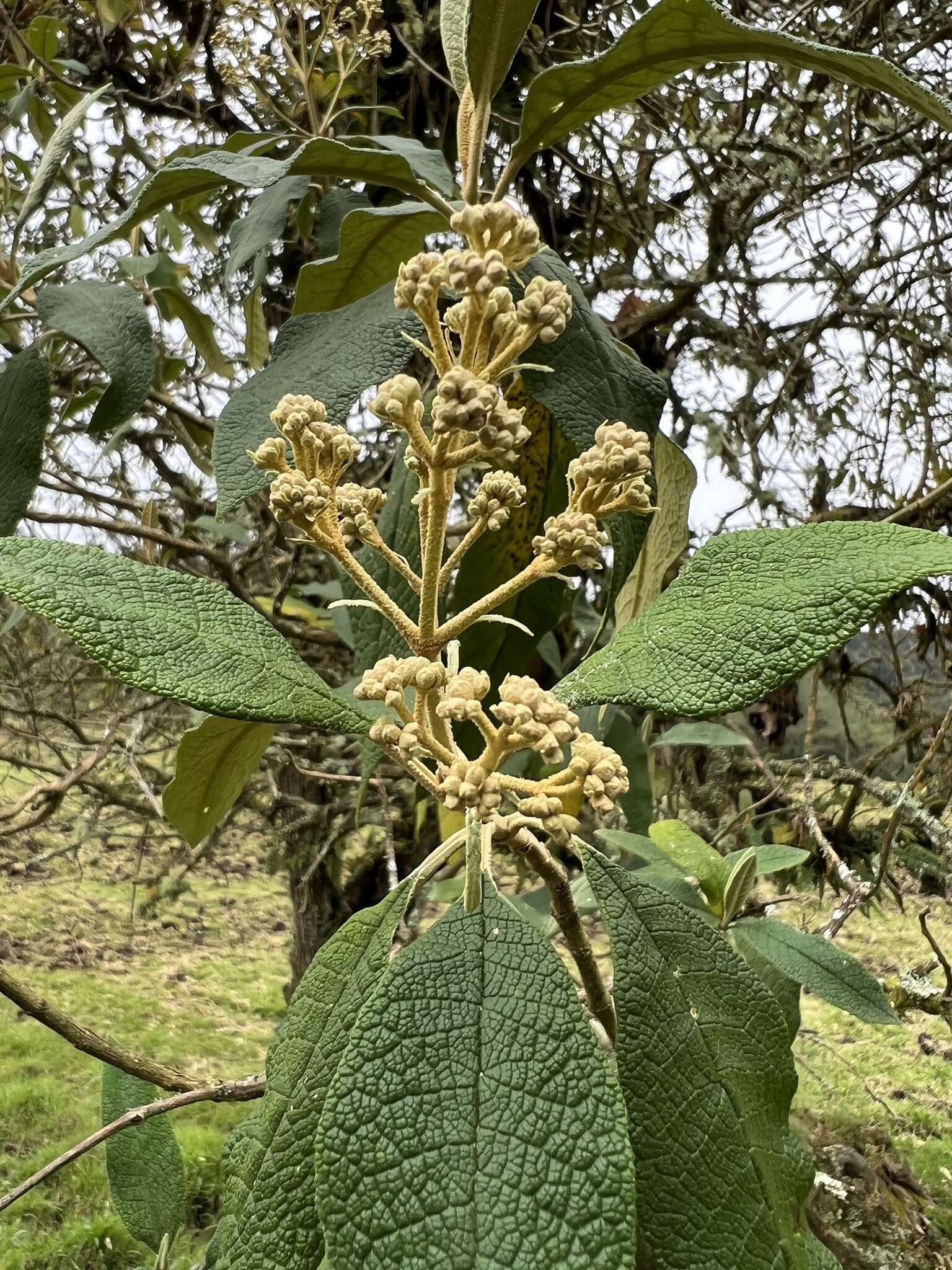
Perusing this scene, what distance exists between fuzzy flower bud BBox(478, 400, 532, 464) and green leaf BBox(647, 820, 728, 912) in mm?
479

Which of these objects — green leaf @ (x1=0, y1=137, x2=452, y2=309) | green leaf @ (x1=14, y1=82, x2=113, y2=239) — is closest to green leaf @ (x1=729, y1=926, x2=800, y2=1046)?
green leaf @ (x1=0, y1=137, x2=452, y2=309)

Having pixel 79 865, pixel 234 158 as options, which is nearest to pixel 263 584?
pixel 79 865

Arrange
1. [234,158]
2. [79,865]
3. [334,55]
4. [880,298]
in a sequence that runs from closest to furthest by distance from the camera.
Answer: [234,158], [334,55], [880,298], [79,865]

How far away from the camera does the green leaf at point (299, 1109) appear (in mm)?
339

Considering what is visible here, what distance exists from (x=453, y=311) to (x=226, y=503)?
151 mm

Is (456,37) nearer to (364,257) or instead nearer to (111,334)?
(364,257)

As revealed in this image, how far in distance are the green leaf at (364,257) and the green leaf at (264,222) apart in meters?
0.11

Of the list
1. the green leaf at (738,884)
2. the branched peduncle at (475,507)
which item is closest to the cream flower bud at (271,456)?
the branched peduncle at (475,507)

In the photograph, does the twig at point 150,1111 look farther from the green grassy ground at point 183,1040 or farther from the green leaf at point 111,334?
the green grassy ground at point 183,1040

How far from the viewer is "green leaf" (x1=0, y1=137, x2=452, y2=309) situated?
1.46 feet

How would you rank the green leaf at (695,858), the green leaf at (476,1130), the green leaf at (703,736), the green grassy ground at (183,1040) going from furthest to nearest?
1. the green grassy ground at (183,1040)
2. the green leaf at (703,736)
3. the green leaf at (695,858)
4. the green leaf at (476,1130)

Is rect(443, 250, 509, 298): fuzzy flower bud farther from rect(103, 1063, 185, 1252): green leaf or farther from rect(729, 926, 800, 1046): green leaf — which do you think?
rect(103, 1063, 185, 1252): green leaf

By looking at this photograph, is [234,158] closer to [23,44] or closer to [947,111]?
[947,111]

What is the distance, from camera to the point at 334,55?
133 centimetres
